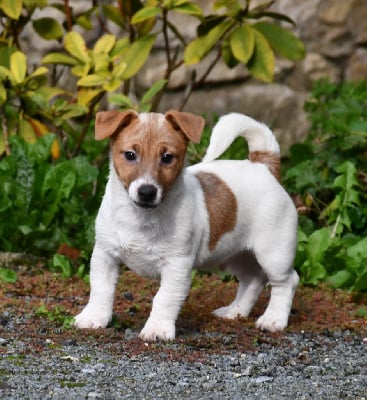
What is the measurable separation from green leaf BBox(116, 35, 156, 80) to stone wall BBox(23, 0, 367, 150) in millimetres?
1670

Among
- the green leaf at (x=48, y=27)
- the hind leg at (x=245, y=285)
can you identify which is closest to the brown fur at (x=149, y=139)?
the hind leg at (x=245, y=285)

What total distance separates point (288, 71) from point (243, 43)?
6.06 ft

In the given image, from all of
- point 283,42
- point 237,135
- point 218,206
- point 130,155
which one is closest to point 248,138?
point 237,135

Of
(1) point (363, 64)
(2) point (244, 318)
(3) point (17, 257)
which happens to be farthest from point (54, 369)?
(1) point (363, 64)

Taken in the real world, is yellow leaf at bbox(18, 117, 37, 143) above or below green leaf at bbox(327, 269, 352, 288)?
above

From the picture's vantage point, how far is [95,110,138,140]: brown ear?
5.14 metres

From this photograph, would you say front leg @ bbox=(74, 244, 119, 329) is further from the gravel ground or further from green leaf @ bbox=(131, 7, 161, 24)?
green leaf @ bbox=(131, 7, 161, 24)

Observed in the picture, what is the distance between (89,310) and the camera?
5.39 metres

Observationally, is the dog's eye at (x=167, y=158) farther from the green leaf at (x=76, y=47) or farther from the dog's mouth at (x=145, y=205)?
the green leaf at (x=76, y=47)

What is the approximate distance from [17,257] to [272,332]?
2.02m

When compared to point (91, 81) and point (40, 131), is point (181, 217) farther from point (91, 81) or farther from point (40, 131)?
point (40, 131)

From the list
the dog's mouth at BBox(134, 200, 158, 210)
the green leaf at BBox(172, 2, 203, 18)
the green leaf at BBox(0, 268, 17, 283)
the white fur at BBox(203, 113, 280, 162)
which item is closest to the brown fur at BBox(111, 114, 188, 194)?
the dog's mouth at BBox(134, 200, 158, 210)

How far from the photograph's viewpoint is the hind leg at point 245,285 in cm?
599

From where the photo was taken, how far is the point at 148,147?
199 inches
